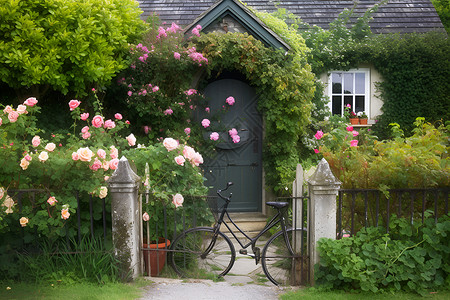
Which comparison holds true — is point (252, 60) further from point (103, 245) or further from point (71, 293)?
point (71, 293)

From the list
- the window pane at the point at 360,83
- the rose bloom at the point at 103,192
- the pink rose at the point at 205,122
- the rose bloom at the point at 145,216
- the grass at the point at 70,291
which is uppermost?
the window pane at the point at 360,83

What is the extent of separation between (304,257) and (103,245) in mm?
2294

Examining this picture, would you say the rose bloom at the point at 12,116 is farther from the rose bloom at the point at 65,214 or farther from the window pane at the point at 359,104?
the window pane at the point at 359,104

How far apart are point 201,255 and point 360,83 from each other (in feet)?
23.3

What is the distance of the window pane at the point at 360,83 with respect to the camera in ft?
35.3

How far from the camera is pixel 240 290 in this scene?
4.90 meters

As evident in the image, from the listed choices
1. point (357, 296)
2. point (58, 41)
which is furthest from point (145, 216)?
point (58, 41)

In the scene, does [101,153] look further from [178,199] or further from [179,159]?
[178,199]

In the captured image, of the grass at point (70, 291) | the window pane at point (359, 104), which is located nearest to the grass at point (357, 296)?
the grass at point (70, 291)

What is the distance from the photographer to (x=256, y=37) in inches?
319

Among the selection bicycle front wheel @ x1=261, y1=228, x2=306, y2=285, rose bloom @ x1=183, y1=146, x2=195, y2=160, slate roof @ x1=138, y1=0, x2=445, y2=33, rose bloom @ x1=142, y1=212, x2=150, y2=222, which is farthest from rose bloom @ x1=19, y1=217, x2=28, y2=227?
slate roof @ x1=138, y1=0, x2=445, y2=33

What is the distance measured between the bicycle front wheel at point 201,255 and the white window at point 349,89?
6.30 metres

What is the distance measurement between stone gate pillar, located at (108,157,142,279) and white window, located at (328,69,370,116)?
6.97 metres

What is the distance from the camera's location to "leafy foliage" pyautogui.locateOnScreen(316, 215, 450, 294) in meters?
4.62
